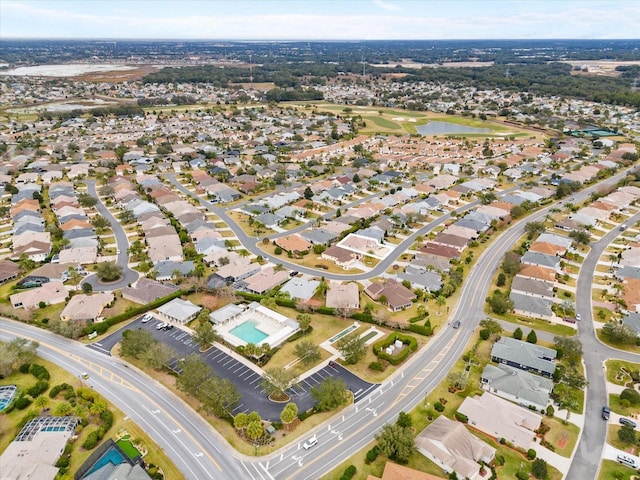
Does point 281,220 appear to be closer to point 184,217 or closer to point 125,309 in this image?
point 184,217

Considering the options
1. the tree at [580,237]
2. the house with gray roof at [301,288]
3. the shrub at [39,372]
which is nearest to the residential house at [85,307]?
the shrub at [39,372]

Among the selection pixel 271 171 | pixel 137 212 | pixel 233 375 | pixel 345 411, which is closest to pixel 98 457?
pixel 233 375

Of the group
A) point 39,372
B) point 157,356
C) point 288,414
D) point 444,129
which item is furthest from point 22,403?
point 444,129

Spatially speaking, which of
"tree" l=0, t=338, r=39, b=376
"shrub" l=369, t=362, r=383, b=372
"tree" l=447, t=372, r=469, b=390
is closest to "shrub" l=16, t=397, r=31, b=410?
"tree" l=0, t=338, r=39, b=376

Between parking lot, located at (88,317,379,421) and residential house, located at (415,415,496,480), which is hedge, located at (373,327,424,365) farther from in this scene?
residential house, located at (415,415,496,480)

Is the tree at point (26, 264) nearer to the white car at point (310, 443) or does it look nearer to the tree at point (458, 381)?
the white car at point (310, 443)

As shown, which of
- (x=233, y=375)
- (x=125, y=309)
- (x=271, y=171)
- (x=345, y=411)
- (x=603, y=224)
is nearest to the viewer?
(x=345, y=411)

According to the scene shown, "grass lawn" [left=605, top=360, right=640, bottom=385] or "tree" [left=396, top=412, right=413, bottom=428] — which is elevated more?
"tree" [left=396, top=412, right=413, bottom=428]
